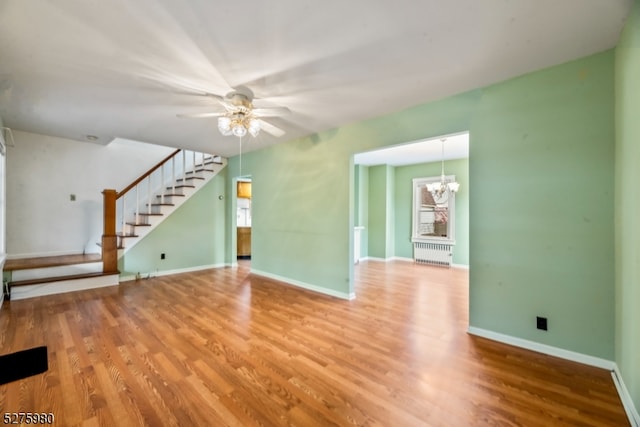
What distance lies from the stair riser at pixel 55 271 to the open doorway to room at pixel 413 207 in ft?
16.5

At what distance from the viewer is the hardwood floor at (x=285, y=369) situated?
165 centimetres

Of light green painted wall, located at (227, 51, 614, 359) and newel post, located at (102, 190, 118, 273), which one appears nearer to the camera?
light green painted wall, located at (227, 51, 614, 359)

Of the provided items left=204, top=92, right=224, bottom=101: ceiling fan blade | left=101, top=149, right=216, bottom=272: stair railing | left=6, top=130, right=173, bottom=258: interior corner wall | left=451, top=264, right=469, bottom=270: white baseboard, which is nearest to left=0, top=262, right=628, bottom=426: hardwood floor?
left=101, top=149, right=216, bottom=272: stair railing

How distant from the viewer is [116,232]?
203 inches

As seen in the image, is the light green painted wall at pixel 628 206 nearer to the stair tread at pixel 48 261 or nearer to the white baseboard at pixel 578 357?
the white baseboard at pixel 578 357

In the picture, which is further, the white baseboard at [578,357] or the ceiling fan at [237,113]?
the ceiling fan at [237,113]

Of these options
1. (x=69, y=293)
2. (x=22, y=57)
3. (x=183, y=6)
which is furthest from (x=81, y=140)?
(x=183, y=6)

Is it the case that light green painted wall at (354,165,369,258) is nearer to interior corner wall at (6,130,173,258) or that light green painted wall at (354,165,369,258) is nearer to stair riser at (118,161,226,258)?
stair riser at (118,161,226,258)

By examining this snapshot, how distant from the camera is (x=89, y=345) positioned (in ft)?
8.13

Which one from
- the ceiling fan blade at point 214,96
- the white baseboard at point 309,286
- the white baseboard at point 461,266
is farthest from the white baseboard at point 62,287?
the white baseboard at point 461,266

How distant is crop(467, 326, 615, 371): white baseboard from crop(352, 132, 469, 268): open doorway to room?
3.60 m

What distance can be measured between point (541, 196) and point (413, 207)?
468 cm

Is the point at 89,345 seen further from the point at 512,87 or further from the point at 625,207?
the point at 512,87

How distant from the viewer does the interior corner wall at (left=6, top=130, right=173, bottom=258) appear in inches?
177
